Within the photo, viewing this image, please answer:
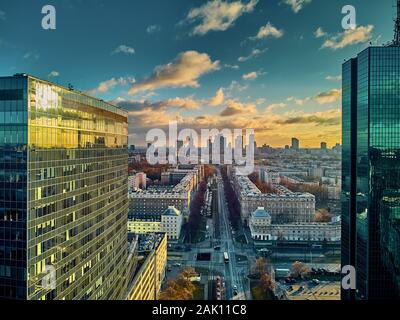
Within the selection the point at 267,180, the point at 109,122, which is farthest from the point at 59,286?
the point at 267,180

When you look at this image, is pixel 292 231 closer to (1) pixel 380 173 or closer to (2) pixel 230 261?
(2) pixel 230 261

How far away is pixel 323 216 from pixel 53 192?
13180 millimetres

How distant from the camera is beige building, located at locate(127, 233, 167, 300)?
261 inches

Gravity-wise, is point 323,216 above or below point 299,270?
above

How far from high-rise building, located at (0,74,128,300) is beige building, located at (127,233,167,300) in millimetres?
1296

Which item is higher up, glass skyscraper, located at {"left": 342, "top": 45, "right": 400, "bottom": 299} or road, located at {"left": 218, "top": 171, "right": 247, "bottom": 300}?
glass skyscraper, located at {"left": 342, "top": 45, "right": 400, "bottom": 299}

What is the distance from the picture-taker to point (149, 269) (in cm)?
766

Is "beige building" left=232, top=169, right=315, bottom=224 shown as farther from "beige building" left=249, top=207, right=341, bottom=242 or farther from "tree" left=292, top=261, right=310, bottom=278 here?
"tree" left=292, top=261, right=310, bottom=278

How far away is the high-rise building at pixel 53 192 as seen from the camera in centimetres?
336

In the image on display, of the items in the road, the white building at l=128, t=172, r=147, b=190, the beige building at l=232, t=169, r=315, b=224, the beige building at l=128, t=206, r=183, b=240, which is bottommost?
the road

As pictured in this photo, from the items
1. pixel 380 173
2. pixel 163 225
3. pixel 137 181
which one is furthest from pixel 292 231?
pixel 137 181

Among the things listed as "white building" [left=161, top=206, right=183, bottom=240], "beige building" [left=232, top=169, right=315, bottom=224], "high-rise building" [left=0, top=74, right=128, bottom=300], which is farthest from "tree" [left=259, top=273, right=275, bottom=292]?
"beige building" [left=232, top=169, right=315, bottom=224]

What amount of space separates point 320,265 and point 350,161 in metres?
4.85

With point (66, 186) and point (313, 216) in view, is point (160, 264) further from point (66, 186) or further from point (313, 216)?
point (313, 216)
